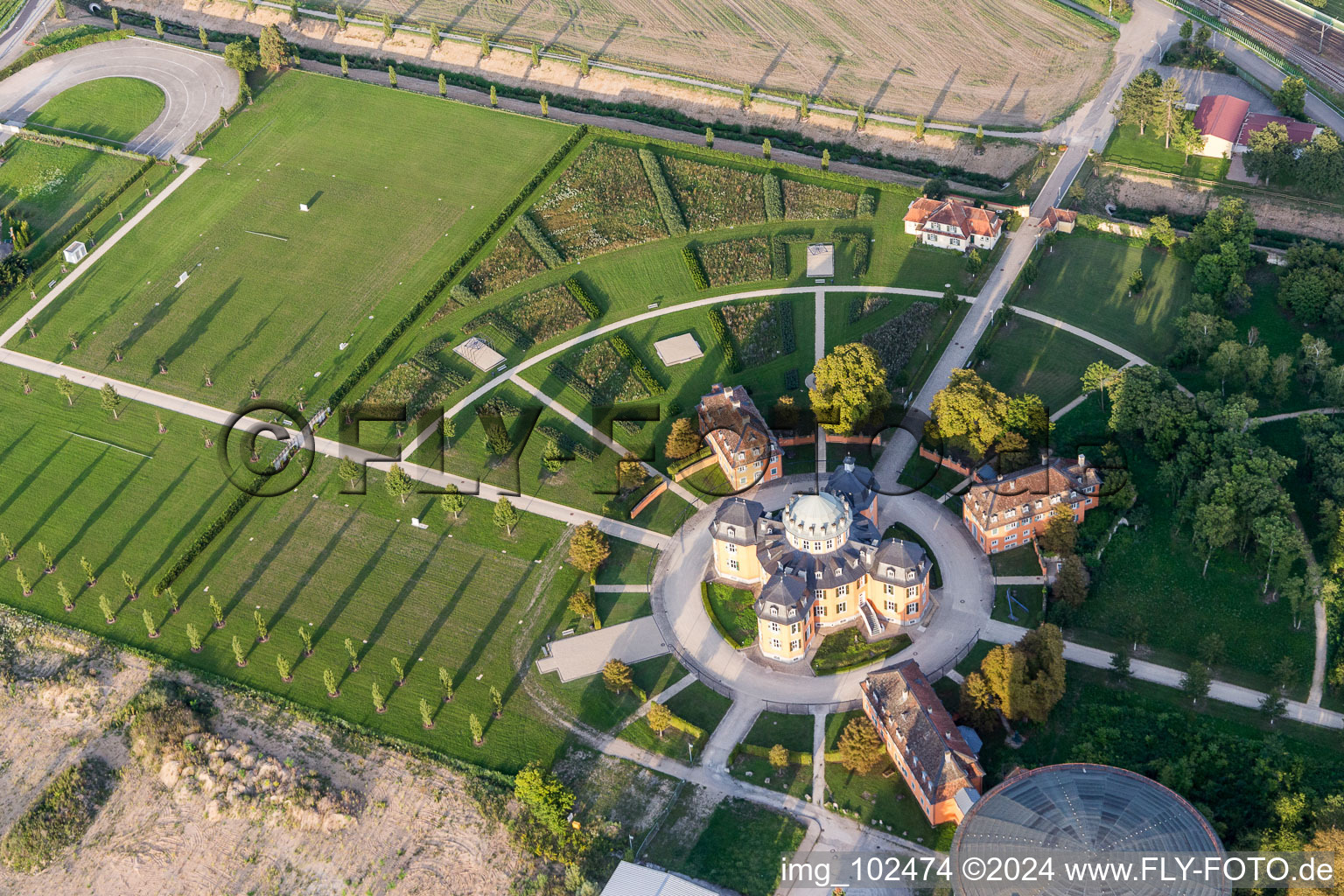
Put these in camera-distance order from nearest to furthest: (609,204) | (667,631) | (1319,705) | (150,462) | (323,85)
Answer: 1. (1319,705)
2. (667,631)
3. (150,462)
4. (609,204)
5. (323,85)

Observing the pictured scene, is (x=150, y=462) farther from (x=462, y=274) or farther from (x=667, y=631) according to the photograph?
(x=667, y=631)

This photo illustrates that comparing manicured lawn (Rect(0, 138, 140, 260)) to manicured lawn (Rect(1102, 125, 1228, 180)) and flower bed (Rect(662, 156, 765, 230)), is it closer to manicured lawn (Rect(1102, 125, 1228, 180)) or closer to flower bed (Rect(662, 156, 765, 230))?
flower bed (Rect(662, 156, 765, 230))

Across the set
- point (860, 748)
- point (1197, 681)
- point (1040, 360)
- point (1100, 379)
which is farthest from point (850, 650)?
point (1040, 360)

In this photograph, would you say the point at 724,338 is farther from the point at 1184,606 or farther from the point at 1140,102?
the point at 1140,102

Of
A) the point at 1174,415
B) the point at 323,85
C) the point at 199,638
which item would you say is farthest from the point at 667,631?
the point at 323,85

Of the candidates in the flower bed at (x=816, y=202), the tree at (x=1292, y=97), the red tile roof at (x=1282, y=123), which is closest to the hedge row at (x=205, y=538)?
the flower bed at (x=816, y=202)
